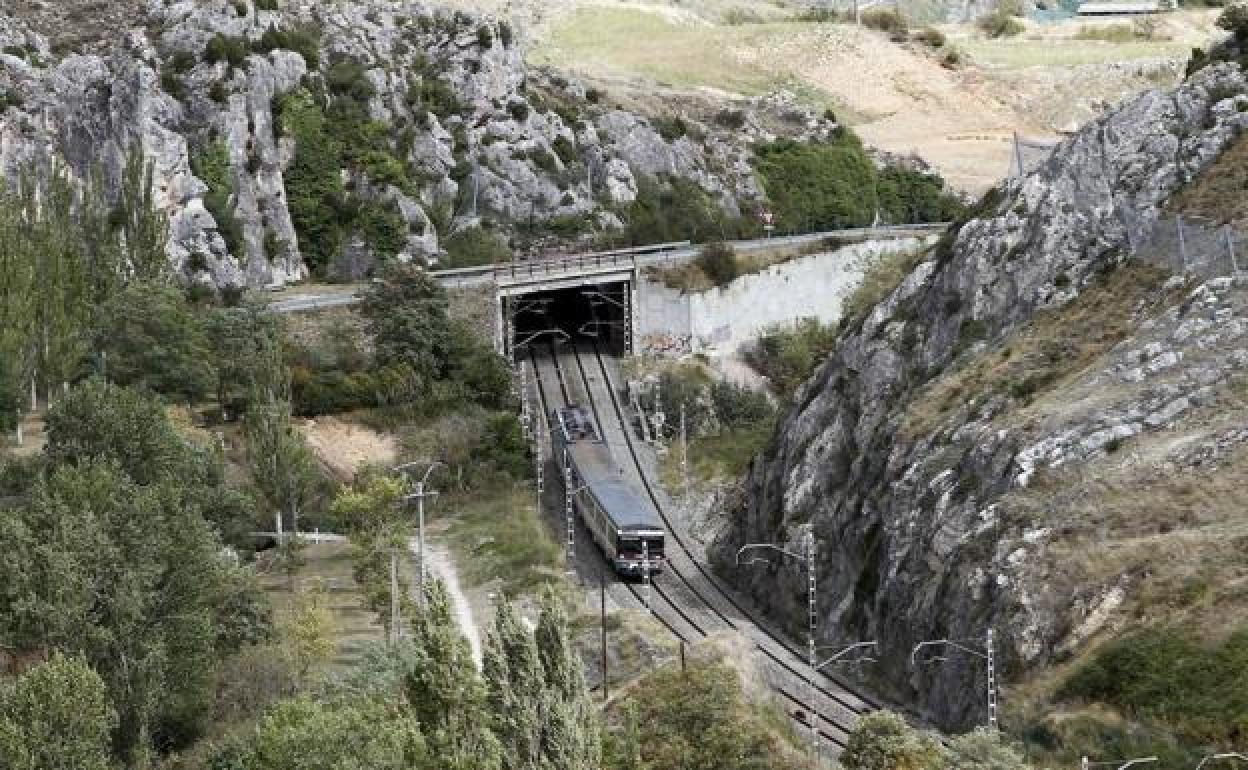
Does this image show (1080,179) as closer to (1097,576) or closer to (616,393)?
(1097,576)

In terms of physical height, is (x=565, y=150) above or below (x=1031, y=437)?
above

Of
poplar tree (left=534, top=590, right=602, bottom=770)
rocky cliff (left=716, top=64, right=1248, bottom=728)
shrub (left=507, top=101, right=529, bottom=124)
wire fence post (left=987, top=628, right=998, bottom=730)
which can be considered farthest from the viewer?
shrub (left=507, top=101, right=529, bottom=124)

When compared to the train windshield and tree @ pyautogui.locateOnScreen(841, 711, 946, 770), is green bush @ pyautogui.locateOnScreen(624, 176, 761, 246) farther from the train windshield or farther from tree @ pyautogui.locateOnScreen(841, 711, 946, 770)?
tree @ pyautogui.locateOnScreen(841, 711, 946, 770)

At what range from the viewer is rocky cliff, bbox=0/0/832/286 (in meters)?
113

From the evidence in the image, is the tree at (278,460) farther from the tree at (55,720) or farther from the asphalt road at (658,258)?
the tree at (55,720)

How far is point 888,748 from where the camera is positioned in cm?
5197

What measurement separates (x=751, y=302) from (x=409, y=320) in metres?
25.1

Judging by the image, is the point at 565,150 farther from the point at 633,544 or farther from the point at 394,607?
the point at 394,607

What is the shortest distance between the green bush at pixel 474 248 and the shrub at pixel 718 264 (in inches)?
450

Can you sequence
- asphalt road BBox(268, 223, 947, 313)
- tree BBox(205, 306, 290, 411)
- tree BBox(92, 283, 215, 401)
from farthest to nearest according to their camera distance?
asphalt road BBox(268, 223, 947, 313) < tree BBox(92, 283, 215, 401) < tree BBox(205, 306, 290, 411)

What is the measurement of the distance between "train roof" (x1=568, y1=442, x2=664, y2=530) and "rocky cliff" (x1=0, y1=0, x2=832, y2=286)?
23.6 meters

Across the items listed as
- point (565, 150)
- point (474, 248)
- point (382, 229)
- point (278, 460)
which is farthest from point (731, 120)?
point (278, 460)

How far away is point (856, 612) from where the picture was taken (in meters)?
73.4

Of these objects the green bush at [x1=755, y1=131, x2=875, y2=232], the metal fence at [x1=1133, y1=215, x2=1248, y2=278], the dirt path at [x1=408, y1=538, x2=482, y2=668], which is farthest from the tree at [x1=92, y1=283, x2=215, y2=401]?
the green bush at [x1=755, y1=131, x2=875, y2=232]
